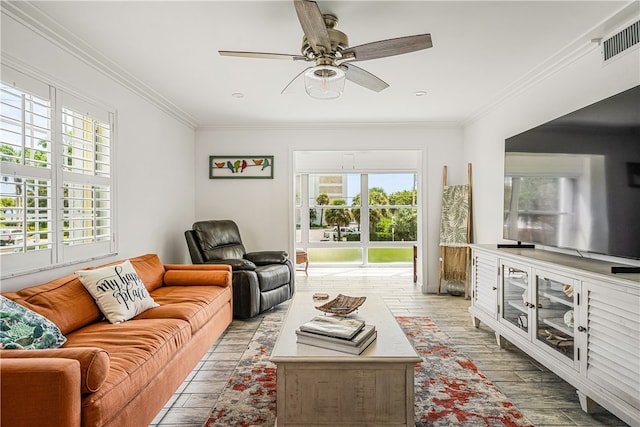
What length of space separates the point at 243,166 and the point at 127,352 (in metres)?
3.76

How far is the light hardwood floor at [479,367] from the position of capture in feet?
6.84

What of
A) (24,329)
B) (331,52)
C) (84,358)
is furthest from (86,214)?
(331,52)

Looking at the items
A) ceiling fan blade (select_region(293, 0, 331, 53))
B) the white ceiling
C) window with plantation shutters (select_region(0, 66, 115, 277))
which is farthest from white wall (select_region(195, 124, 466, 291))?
ceiling fan blade (select_region(293, 0, 331, 53))

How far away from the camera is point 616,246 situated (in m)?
2.11

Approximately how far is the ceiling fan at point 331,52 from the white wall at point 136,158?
1.32 m

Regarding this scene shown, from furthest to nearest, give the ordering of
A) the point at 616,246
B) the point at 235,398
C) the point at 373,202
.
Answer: the point at 373,202 < the point at 235,398 < the point at 616,246

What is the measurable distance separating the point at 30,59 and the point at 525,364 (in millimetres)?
4068

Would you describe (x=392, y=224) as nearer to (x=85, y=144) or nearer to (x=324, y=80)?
(x=324, y=80)

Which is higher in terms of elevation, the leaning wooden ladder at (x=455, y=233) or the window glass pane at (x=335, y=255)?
the leaning wooden ladder at (x=455, y=233)

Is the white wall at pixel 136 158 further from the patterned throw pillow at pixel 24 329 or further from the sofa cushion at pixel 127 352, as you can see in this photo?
the sofa cushion at pixel 127 352

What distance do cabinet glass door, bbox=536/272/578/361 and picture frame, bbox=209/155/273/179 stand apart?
12.4 ft

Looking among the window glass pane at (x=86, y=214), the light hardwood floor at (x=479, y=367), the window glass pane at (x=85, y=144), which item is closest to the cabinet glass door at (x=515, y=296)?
the light hardwood floor at (x=479, y=367)

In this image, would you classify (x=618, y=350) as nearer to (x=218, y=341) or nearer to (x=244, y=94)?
(x=218, y=341)

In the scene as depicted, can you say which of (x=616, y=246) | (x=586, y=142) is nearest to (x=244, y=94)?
(x=586, y=142)
